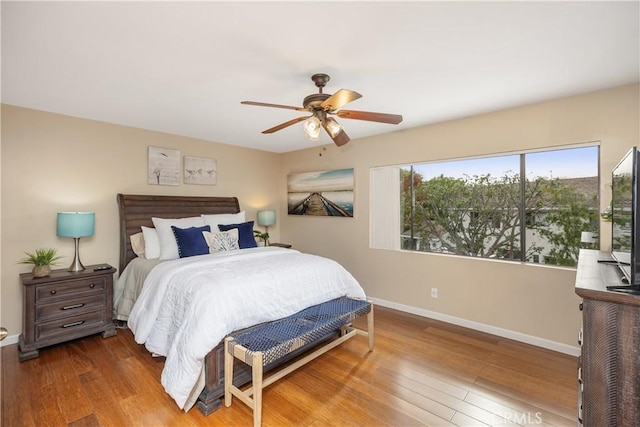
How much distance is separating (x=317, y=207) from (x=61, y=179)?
325 cm

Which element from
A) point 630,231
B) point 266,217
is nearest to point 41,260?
point 266,217

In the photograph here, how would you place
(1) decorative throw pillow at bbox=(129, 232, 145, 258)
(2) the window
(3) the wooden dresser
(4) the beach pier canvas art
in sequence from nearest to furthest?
(3) the wooden dresser → (2) the window → (1) decorative throw pillow at bbox=(129, 232, 145, 258) → (4) the beach pier canvas art

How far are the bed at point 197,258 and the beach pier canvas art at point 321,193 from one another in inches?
41.1

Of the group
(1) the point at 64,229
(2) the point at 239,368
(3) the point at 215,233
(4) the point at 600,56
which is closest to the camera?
(4) the point at 600,56

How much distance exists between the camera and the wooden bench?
188cm

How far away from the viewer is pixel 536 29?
171 cm

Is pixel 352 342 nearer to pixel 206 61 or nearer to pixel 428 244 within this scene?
pixel 428 244

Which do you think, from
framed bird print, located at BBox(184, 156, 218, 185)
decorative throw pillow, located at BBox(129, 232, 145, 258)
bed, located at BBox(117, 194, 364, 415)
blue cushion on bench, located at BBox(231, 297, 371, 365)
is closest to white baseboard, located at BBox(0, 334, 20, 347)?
→ bed, located at BBox(117, 194, 364, 415)

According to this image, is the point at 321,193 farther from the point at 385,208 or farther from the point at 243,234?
the point at 243,234

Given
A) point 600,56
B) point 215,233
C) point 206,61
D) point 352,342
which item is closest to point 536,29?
point 600,56

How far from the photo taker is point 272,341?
208cm

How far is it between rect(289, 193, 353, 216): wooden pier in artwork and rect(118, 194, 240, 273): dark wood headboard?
4.21 ft

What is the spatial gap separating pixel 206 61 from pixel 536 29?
206cm

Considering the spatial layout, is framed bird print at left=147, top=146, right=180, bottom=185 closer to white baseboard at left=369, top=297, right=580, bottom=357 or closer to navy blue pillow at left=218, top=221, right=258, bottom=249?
navy blue pillow at left=218, top=221, right=258, bottom=249
